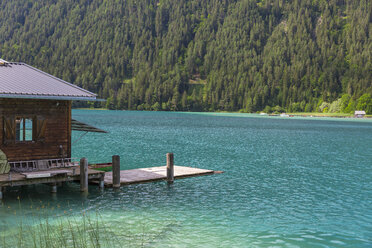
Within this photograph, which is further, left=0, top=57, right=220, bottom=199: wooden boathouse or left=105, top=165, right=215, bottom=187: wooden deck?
left=105, top=165, right=215, bottom=187: wooden deck

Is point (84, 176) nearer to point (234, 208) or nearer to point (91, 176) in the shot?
point (91, 176)

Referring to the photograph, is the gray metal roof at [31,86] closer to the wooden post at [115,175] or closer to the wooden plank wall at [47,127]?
the wooden plank wall at [47,127]

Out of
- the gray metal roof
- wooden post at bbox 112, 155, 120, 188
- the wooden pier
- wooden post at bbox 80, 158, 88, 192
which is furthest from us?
wooden post at bbox 112, 155, 120, 188

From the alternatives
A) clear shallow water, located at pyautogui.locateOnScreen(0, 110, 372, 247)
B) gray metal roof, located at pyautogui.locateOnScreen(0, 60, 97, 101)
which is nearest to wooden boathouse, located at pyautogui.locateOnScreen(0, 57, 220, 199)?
gray metal roof, located at pyautogui.locateOnScreen(0, 60, 97, 101)

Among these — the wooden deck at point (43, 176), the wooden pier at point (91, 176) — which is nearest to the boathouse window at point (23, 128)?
the wooden pier at point (91, 176)

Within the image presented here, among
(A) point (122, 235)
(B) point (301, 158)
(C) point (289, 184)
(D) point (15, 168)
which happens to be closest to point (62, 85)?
(D) point (15, 168)

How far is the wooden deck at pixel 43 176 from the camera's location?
846 inches

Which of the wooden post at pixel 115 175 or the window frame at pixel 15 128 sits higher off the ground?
the window frame at pixel 15 128

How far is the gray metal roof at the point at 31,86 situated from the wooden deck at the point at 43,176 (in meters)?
3.98

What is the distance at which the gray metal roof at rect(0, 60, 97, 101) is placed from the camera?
77.3 ft

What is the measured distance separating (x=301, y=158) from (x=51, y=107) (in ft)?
103

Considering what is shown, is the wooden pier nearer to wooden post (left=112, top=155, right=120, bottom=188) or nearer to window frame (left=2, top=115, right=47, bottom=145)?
wooden post (left=112, top=155, right=120, bottom=188)

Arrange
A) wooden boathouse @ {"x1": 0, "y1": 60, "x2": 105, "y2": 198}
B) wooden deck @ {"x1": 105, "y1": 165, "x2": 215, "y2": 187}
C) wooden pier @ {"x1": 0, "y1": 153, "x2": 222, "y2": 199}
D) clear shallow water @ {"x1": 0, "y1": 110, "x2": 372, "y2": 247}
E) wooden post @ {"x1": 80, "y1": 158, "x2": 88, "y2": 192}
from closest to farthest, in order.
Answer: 1. clear shallow water @ {"x1": 0, "y1": 110, "x2": 372, "y2": 247}
2. wooden pier @ {"x1": 0, "y1": 153, "x2": 222, "y2": 199}
3. wooden boathouse @ {"x1": 0, "y1": 60, "x2": 105, "y2": 198}
4. wooden post @ {"x1": 80, "y1": 158, "x2": 88, "y2": 192}
5. wooden deck @ {"x1": 105, "y1": 165, "x2": 215, "y2": 187}

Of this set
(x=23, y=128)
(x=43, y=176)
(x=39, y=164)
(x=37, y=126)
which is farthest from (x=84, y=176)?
(x=23, y=128)
